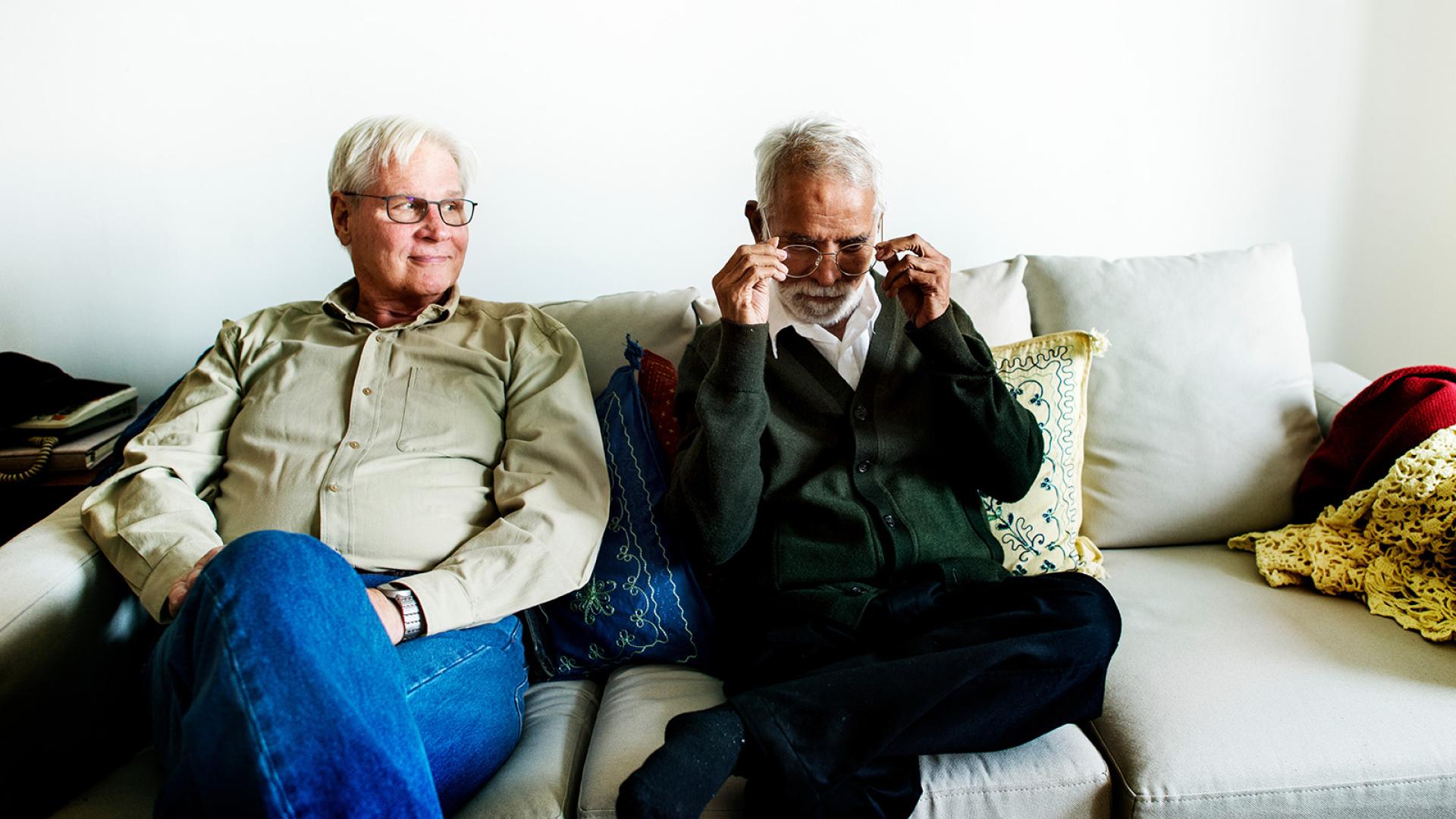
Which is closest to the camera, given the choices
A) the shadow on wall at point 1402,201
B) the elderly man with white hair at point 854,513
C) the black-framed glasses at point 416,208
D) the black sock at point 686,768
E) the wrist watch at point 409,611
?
the black sock at point 686,768

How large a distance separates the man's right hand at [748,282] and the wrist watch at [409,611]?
1.99ft

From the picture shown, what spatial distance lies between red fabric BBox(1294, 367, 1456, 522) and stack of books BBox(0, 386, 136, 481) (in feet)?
7.44

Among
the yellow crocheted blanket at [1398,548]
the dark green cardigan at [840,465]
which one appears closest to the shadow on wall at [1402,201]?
the yellow crocheted blanket at [1398,548]

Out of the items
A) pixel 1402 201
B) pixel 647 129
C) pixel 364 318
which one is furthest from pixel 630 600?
pixel 1402 201

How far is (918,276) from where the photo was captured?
1.55 meters

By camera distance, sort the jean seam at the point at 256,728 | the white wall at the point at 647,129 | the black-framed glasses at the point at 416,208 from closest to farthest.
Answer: the jean seam at the point at 256,728, the black-framed glasses at the point at 416,208, the white wall at the point at 647,129

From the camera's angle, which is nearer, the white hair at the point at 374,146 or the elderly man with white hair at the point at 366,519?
the elderly man with white hair at the point at 366,519

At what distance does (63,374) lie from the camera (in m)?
2.08

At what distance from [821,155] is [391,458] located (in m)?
0.85

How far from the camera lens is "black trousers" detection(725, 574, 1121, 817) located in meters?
1.27

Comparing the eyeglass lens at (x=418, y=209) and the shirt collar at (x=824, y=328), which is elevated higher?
the eyeglass lens at (x=418, y=209)

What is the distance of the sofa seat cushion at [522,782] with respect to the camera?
51.6 inches

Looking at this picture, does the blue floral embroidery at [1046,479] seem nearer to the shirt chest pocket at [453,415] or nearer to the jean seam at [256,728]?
the shirt chest pocket at [453,415]

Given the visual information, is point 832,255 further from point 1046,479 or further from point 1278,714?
point 1278,714
